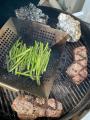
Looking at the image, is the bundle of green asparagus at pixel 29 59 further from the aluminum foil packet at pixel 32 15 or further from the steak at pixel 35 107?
the aluminum foil packet at pixel 32 15

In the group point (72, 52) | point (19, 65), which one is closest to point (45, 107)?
point (19, 65)

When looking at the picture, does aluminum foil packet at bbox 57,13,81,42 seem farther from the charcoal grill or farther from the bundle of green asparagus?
the bundle of green asparagus

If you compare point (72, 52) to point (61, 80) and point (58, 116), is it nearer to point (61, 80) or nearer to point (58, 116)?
point (61, 80)

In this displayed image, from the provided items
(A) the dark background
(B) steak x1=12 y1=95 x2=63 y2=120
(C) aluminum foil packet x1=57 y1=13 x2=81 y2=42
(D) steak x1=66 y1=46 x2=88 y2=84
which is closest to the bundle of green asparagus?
(B) steak x1=12 y1=95 x2=63 y2=120

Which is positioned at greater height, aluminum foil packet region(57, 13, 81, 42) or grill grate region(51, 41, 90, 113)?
aluminum foil packet region(57, 13, 81, 42)

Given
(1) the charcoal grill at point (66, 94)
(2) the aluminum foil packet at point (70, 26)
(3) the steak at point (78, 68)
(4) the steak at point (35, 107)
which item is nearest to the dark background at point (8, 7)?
(2) the aluminum foil packet at point (70, 26)
